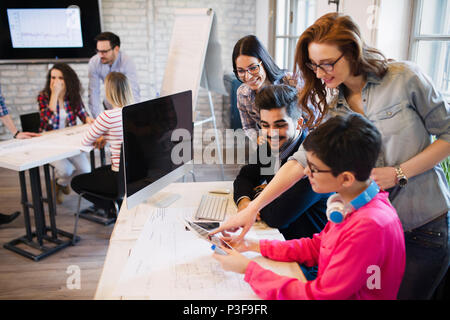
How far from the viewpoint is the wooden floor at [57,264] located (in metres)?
2.30

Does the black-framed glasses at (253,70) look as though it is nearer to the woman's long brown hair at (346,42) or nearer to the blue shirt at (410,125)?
the woman's long brown hair at (346,42)

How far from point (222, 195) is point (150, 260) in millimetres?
654

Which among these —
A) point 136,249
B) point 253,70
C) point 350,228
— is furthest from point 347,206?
point 253,70

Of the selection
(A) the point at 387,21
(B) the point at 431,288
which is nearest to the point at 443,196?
(B) the point at 431,288

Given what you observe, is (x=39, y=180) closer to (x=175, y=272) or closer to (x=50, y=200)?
(x=50, y=200)

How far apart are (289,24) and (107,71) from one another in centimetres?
197

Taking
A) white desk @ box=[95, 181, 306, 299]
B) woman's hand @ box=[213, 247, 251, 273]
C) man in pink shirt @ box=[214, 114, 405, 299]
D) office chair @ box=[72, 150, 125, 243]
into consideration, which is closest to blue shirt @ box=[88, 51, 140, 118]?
office chair @ box=[72, 150, 125, 243]

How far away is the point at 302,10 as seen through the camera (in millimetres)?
3984

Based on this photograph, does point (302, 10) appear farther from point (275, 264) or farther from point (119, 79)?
point (275, 264)

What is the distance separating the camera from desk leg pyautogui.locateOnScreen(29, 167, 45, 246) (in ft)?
8.68

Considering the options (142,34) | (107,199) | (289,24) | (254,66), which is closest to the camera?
(254,66)

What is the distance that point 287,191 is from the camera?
1404 millimetres

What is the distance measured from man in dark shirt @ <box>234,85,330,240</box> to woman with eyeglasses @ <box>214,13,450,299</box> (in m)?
0.08

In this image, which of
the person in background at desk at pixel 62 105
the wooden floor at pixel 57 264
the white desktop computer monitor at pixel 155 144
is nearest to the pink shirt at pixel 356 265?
the white desktop computer monitor at pixel 155 144
